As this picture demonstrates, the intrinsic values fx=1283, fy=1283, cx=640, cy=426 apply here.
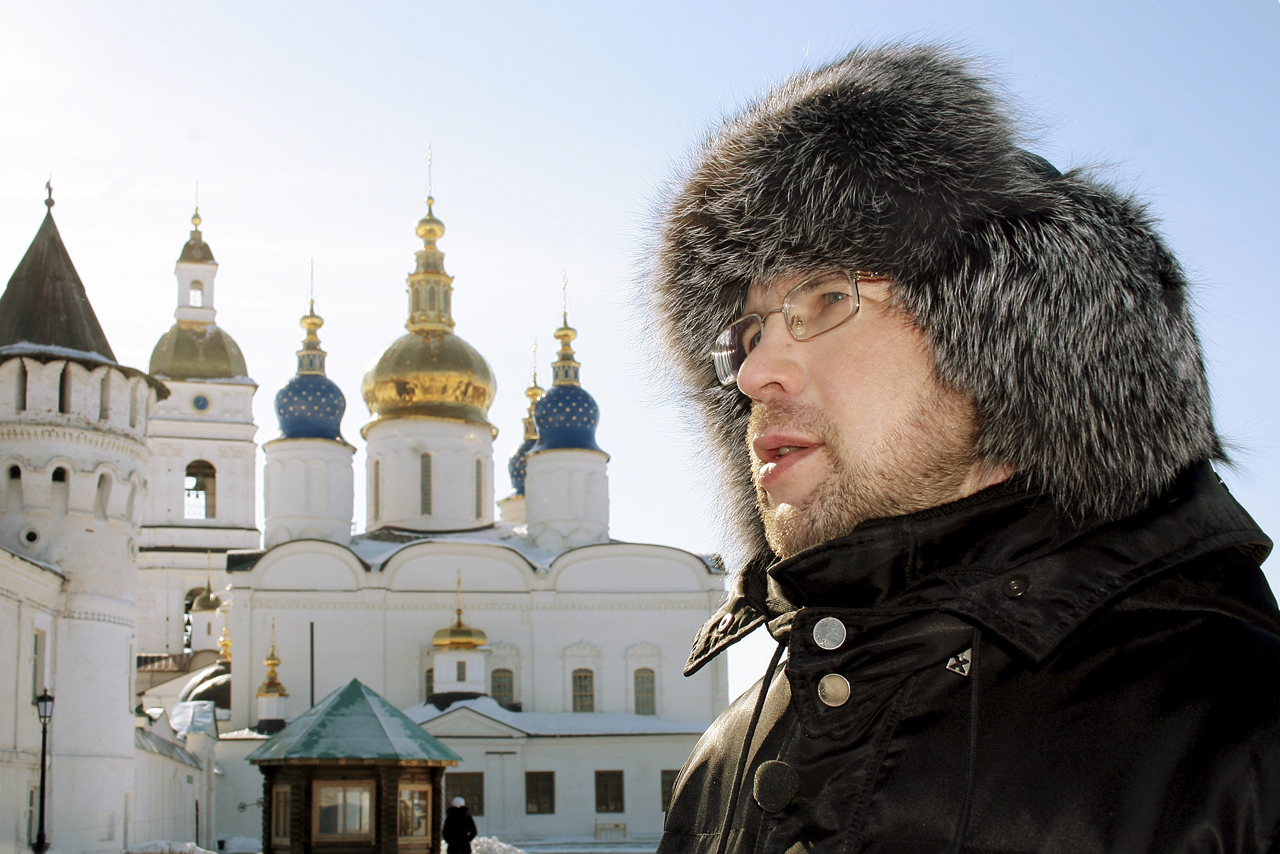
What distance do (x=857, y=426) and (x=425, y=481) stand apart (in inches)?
1223

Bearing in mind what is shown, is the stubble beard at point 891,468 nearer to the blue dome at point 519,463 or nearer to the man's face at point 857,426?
the man's face at point 857,426

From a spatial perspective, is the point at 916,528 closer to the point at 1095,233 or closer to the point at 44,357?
the point at 1095,233

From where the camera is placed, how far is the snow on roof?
2689cm

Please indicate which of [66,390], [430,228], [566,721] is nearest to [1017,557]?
[66,390]

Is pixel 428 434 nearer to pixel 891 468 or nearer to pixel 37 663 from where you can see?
pixel 37 663

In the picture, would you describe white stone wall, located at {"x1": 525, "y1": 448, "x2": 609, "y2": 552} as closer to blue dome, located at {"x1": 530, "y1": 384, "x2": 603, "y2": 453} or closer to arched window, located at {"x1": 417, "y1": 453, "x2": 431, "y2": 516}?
blue dome, located at {"x1": 530, "y1": 384, "x2": 603, "y2": 453}

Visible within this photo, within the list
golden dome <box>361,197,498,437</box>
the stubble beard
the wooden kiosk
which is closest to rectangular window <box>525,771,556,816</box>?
golden dome <box>361,197,498,437</box>

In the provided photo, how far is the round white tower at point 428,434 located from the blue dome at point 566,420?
2142mm

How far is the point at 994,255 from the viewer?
1.63m

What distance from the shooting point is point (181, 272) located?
43125 mm

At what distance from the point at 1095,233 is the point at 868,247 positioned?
0.94ft

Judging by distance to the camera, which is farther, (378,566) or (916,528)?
(378,566)

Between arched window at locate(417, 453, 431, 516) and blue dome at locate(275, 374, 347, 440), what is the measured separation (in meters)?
2.22

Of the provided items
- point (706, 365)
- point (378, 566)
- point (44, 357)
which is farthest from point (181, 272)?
point (706, 365)
